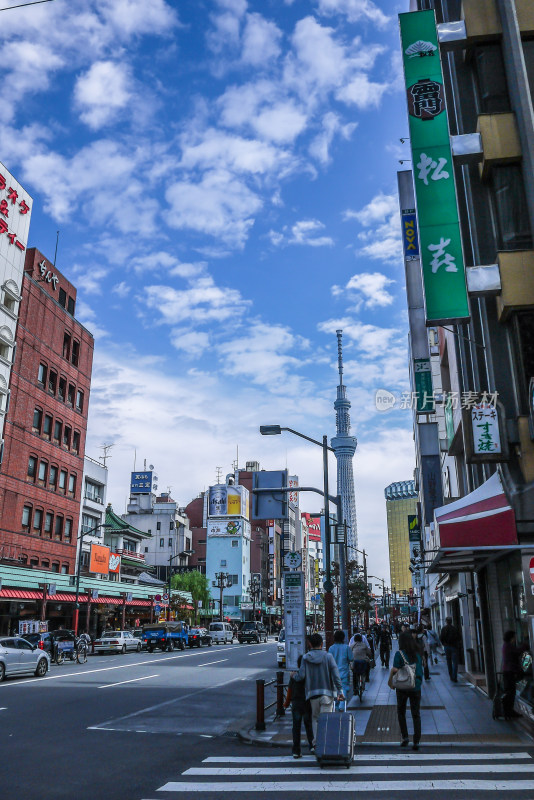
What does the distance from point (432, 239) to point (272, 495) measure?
29.4ft

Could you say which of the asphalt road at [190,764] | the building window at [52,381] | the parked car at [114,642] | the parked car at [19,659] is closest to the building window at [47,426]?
the building window at [52,381]

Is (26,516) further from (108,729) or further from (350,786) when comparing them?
(350,786)

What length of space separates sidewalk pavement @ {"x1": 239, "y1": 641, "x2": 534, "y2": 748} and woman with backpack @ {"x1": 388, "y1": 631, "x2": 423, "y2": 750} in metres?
0.70

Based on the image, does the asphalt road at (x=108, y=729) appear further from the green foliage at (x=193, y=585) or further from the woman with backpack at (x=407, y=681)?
the green foliage at (x=193, y=585)

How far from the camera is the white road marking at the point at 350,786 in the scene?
27.5 ft

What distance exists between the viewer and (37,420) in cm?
4866

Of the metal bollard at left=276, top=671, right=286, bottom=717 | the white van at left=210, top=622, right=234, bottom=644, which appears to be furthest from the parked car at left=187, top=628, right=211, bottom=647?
A: the metal bollard at left=276, top=671, right=286, bottom=717

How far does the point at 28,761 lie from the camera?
10.2 metres

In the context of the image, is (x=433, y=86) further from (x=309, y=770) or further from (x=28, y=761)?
(x=28, y=761)

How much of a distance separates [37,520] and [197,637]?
17.9 metres

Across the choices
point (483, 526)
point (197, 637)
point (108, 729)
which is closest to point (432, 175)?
point (483, 526)

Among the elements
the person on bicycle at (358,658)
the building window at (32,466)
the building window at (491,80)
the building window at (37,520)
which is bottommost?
the person on bicycle at (358,658)

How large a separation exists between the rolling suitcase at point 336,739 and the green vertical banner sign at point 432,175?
9.03m

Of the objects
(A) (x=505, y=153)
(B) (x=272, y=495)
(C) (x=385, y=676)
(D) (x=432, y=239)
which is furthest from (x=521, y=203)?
(C) (x=385, y=676)
